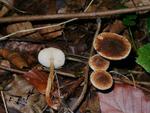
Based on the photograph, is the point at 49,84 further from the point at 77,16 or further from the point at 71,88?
the point at 77,16

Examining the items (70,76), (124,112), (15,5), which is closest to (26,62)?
(70,76)

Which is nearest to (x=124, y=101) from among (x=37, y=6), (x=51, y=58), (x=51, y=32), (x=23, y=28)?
(x=51, y=58)

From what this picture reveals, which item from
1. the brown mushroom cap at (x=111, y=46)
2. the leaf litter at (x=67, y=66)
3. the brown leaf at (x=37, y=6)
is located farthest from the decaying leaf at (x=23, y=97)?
the brown leaf at (x=37, y=6)

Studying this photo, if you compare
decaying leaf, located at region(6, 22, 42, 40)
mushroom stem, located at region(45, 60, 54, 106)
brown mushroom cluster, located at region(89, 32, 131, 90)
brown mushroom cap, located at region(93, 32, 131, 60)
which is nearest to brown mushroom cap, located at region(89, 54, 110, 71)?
brown mushroom cluster, located at region(89, 32, 131, 90)

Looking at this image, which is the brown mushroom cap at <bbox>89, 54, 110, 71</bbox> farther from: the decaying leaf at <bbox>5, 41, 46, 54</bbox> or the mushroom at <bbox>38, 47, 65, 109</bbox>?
the decaying leaf at <bbox>5, 41, 46, 54</bbox>

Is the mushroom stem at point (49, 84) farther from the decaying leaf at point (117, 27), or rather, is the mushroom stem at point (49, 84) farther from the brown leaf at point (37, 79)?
the decaying leaf at point (117, 27)

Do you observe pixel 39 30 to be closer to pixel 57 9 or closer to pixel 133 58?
pixel 57 9
